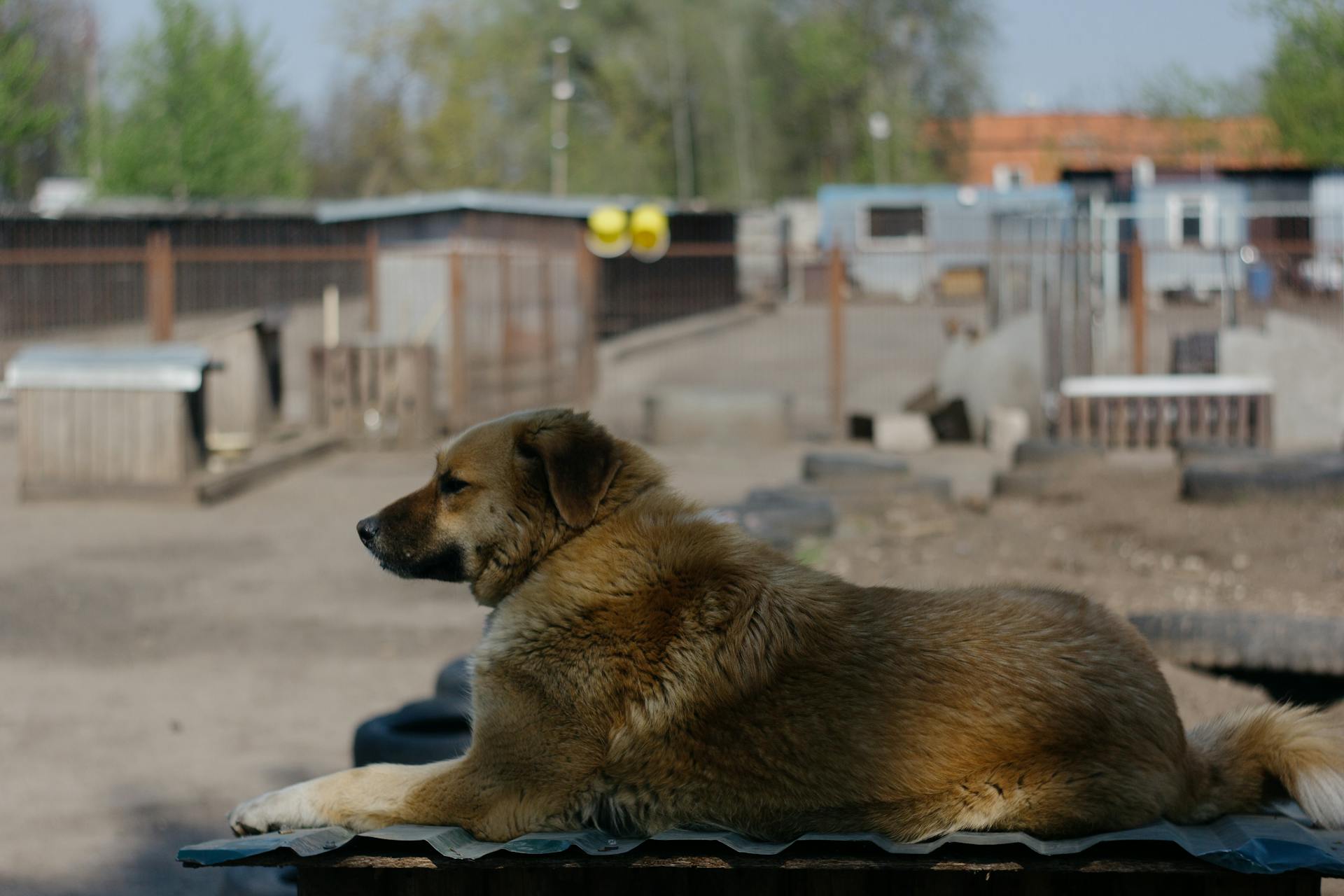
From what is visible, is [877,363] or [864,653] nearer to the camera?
[864,653]

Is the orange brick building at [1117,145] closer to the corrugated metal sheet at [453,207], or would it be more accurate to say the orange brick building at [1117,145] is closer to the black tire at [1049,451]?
the corrugated metal sheet at [453,207]

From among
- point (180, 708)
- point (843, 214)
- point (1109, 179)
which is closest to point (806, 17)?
point (843, 214)

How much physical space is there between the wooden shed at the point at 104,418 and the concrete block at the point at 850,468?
614cm

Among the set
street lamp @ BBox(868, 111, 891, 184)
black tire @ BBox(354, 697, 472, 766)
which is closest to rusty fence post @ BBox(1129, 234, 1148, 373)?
black tire @ BBox(354, 697, 472, 766)

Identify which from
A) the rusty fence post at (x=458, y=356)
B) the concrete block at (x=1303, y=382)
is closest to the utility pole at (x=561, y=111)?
the rusty fence post at (x=458, y=356)

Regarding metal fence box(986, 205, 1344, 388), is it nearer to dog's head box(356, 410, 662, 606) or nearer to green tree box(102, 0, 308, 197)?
dog's head box(356, 410, 662, 606)

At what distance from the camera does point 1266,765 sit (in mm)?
3432

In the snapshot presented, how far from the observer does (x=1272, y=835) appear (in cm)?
298

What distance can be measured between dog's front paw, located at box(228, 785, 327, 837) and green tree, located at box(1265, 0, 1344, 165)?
178ft

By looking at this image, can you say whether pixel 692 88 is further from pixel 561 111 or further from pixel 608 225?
pixel 608 225

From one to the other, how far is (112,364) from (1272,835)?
44.8 ft

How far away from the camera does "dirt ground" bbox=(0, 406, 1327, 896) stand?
626 cm

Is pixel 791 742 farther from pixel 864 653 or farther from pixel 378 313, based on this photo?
pixel 378 313

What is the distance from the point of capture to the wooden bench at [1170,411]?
17.5 metres
